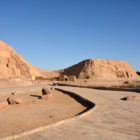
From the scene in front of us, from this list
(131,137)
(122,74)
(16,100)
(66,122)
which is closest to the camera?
(131,137)

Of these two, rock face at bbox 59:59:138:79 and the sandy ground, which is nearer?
the sandy ground

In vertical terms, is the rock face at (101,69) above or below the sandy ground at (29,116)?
above

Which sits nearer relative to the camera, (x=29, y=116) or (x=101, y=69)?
(x=29, y=116)

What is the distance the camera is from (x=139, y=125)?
3.82m

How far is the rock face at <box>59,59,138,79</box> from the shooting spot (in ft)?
193

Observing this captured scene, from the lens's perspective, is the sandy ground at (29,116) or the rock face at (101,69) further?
the rock face at (101,69)

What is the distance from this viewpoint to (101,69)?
6156 cm

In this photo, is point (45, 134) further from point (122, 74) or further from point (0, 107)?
point (122, 74)

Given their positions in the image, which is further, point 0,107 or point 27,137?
point 0,107

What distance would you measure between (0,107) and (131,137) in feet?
20.7

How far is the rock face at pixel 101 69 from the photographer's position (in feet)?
193

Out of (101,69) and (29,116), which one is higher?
(101,69)

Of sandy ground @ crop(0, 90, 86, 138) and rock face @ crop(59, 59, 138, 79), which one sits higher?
rock face @ crop(59, 59, 138, 79)

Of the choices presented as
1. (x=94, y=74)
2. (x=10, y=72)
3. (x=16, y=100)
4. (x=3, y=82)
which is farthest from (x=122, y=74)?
(x=16, y=100)
